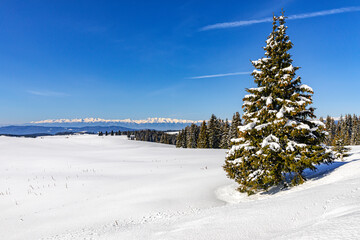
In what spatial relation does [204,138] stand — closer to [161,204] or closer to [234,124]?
[234,124]

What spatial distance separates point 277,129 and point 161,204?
6982 mm

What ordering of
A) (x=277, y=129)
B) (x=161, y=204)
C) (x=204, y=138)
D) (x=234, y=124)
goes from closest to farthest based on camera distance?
1. (x=277, y=129)
2. (x=161, y=204)
3. (x=234, y=124)
4. (x=204, y=138)

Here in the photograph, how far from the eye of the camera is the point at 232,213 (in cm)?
569

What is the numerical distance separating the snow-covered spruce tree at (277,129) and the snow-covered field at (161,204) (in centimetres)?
104

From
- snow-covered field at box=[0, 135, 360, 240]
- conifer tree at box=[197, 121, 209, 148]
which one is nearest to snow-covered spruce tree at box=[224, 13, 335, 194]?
snow-covered field at box=[0, 135, 360, 240]

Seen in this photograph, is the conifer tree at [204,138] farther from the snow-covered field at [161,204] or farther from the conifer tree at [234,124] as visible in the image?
the snow-covered field at [161,204]

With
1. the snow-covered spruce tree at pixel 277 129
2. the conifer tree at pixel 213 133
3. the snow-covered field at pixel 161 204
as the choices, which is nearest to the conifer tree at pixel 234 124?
the conifer tree at pixel 213 133

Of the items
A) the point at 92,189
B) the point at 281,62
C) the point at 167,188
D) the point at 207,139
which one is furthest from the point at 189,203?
the point at 207,139

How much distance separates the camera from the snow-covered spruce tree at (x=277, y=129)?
8750 mm

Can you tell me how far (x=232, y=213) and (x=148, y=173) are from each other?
1135 centimetres

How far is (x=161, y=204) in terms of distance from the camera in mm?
9922

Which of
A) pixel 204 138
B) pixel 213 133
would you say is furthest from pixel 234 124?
pixel 204 138

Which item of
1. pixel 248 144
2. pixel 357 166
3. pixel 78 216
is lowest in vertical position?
pixel 78 216

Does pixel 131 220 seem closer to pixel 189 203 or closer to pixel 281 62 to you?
pixel 189 203
